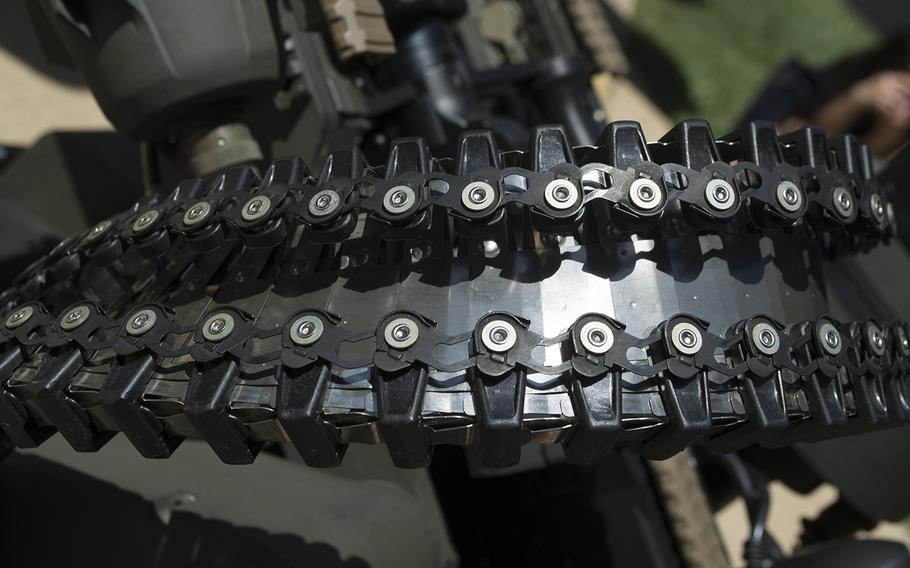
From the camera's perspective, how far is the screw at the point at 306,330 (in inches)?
22.4

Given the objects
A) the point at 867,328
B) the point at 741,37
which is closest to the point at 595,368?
the point at 867,328

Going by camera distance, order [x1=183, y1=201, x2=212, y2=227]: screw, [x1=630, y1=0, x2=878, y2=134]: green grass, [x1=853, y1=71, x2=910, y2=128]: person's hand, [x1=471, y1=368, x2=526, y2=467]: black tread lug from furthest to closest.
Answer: [x1=630, y1=0, x2=878, y2=134]: green grass
[x1=853, y1=71, x2=910, y2=128]: person's hand
[x1=183, y1=201, x2=212, y2=227]: screw
[x1=471, y1=368, x2=526, y2=467]: black tread lug

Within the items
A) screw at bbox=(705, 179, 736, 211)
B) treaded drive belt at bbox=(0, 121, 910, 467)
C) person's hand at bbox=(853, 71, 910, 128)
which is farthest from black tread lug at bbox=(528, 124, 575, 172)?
person's hand at bbox=(853, 71, 910, 128)

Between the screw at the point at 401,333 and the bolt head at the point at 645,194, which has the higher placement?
the bolt head at the point at 645,194

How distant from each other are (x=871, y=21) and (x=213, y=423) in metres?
4.50

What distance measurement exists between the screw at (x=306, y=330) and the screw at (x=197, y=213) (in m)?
0.13

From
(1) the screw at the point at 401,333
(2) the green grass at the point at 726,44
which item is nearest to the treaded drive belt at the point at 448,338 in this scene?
(1) the screw at the point at 401,333

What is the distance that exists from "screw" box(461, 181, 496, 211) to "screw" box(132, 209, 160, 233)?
10.7 inches

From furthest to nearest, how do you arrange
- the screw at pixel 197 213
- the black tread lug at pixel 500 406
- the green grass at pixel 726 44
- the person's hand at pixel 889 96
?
the green grass at pixel 726 44 < the person's hand at pixel 889 96 < the screw at pixel 197 213 < the black tread lug at pixel 500 406

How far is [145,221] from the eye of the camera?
0.67 meters

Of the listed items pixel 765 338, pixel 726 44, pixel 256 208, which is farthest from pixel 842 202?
pixel 726 44

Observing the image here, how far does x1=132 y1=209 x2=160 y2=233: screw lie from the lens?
0.67 m

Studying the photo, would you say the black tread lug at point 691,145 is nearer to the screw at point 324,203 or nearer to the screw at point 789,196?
the screw at point 789,196

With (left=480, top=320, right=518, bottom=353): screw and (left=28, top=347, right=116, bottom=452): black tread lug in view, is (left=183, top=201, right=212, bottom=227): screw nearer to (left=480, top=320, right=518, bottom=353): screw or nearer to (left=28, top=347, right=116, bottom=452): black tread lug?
(left=28, top=347, right=116, bottom=452): black tread lug
